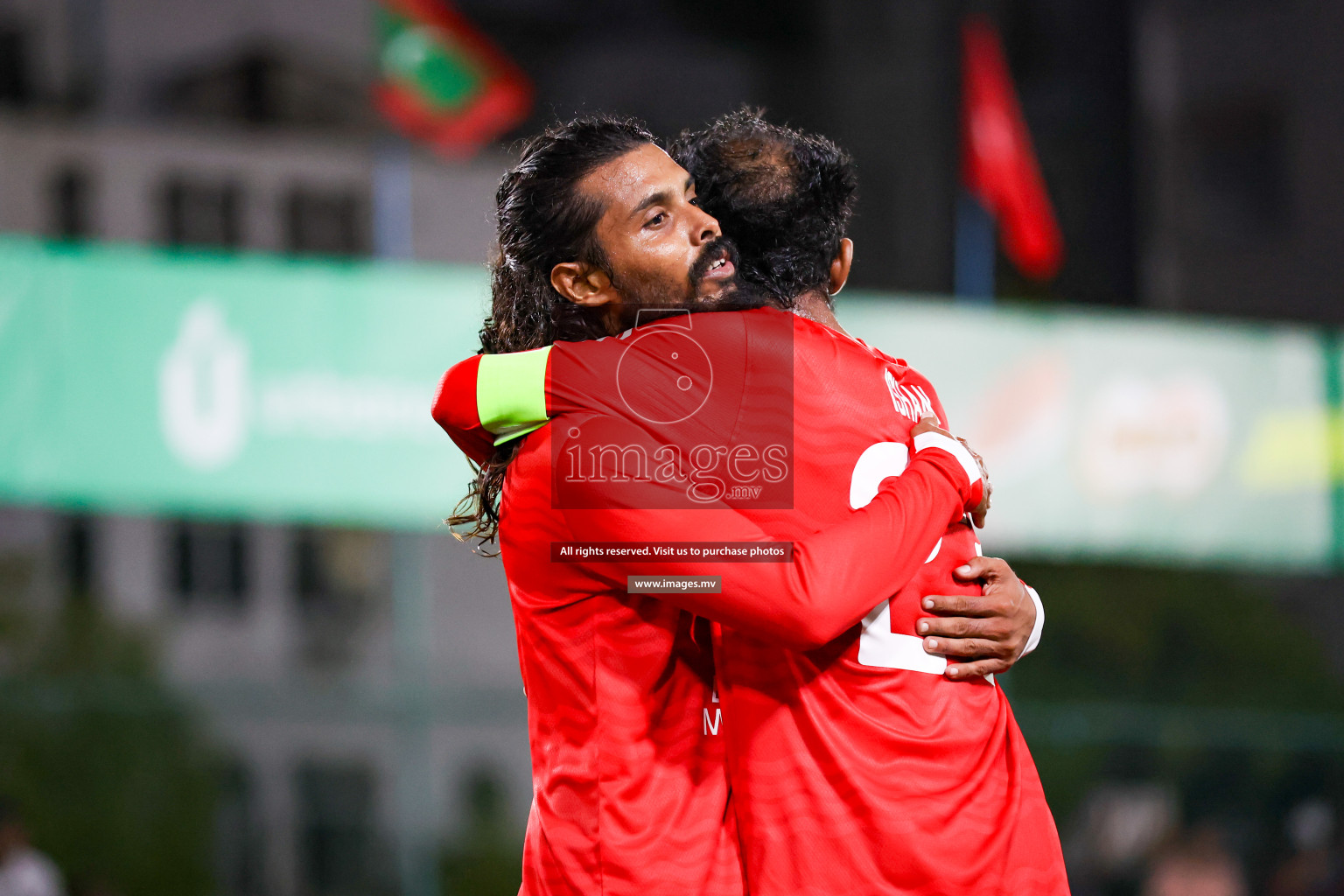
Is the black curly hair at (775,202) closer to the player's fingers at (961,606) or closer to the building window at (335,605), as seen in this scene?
the player's fingers at (961,606)

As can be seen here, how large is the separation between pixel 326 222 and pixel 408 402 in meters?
4.13

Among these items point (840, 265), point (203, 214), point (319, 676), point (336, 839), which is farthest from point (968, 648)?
point (203, 214)

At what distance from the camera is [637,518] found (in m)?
1.51

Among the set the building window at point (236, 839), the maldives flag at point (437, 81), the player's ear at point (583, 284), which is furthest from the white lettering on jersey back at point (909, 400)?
the maldives flag at point (437, 81)

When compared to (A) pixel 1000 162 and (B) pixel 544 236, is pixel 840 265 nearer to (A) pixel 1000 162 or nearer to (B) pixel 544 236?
(B) pixel 544 236

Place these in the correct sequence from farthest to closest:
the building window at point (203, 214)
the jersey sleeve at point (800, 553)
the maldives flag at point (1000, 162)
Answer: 1. the building window at point (203, 214)
2. the maldives flag at point (1000, 162)
3. the jersey sleeve at point (800, 553)

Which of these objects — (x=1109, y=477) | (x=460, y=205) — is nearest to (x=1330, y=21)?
(x=1109, y=477)

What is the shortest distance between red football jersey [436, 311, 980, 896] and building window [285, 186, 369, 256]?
27.2 ft

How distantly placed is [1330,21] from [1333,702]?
548cm

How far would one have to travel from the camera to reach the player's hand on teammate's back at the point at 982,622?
1582mm

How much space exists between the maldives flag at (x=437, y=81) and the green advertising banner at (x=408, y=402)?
1923 mm

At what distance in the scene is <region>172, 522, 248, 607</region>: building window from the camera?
12867 mm

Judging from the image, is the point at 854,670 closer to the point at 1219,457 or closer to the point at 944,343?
the point at 944,343

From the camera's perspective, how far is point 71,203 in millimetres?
9805
